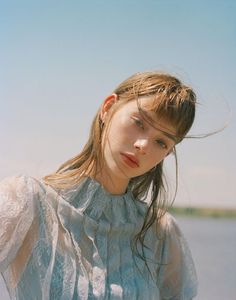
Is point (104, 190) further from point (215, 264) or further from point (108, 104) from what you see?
point (215, 264)

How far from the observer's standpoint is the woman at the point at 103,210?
3.50ft

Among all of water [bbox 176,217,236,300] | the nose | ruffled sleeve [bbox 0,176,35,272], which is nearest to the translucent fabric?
ruffled sleeve [bbox 0,176,35,272]

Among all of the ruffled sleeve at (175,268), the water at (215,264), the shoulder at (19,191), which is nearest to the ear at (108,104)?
the shoulder at (19,191)

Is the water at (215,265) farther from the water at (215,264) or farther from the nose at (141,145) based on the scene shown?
the nose at (141,145)

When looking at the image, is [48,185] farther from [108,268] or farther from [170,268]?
[170,268]

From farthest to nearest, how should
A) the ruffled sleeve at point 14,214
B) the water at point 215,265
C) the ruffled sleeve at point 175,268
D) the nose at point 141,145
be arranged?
the water at point 215,265
the ruffled sleeve at point 175,268
the nose at point 141,145
the ruffled sleeve at point 14,214

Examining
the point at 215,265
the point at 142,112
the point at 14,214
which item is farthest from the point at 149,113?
the point at 215,265

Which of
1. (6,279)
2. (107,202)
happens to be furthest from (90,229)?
(6,279)

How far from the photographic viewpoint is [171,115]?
46.6 inches

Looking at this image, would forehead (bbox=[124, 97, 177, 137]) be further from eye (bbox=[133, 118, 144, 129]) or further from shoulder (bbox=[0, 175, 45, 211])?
shoulder (bbox=[0, 175, 45, 211])

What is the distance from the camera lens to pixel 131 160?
1.18 metres

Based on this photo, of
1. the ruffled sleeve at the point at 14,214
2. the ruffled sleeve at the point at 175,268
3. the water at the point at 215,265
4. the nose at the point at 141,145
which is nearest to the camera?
the ruffled sleeve at the point at 14,214

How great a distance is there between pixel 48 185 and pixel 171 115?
11.7 inches

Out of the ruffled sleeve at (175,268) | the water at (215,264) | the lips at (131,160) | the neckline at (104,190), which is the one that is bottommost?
the water at (215,264)
